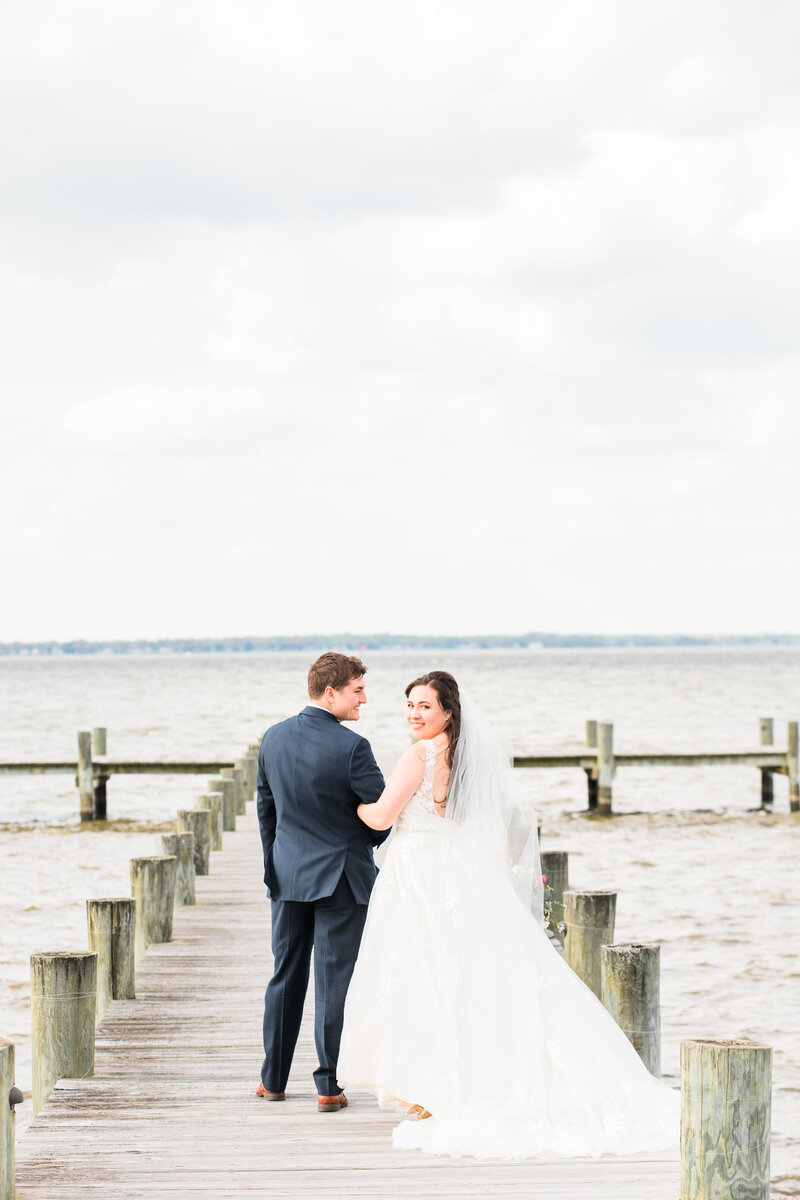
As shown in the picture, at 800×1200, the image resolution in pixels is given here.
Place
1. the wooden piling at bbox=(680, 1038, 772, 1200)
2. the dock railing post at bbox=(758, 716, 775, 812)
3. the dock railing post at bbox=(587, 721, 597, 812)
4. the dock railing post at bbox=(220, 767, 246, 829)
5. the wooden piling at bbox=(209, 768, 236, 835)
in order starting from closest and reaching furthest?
1. the wooden piling at bbox=(680, 1038, 772, 1200)
2. the wooden piling at bbox=(209, 768, 236, 835)
3. the dock railing post at bbox=(220, 767, 246, 829)
4. the dock railing post at bbox=(587, 721, 597, 812)
5. the dock railing post at bbox=(758, 716, 775, 812)

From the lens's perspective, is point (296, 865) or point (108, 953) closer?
point (296, 865)

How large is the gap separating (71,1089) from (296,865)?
63.3 inches

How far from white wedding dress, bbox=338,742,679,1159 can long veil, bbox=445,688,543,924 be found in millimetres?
43

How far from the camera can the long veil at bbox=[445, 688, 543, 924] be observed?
5254 mm

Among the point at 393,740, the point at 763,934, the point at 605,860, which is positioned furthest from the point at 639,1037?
the point at 393,740

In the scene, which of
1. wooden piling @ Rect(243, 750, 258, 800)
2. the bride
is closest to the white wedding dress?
the bride

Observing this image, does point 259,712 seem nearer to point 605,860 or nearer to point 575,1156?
point 605,860

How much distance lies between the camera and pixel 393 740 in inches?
1594

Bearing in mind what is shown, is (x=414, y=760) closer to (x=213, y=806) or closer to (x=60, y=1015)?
(x=60, y=1015)

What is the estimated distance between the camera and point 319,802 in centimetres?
514

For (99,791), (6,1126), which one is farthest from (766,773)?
(6,1126)

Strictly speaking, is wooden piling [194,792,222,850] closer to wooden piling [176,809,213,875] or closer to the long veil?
wooden piling [176,809,213,875]

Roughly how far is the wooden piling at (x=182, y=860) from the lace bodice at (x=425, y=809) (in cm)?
530

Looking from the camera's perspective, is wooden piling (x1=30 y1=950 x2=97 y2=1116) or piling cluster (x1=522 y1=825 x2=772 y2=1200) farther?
wooden piling (x1=30 y1=950 x2=97 y2=1116)
